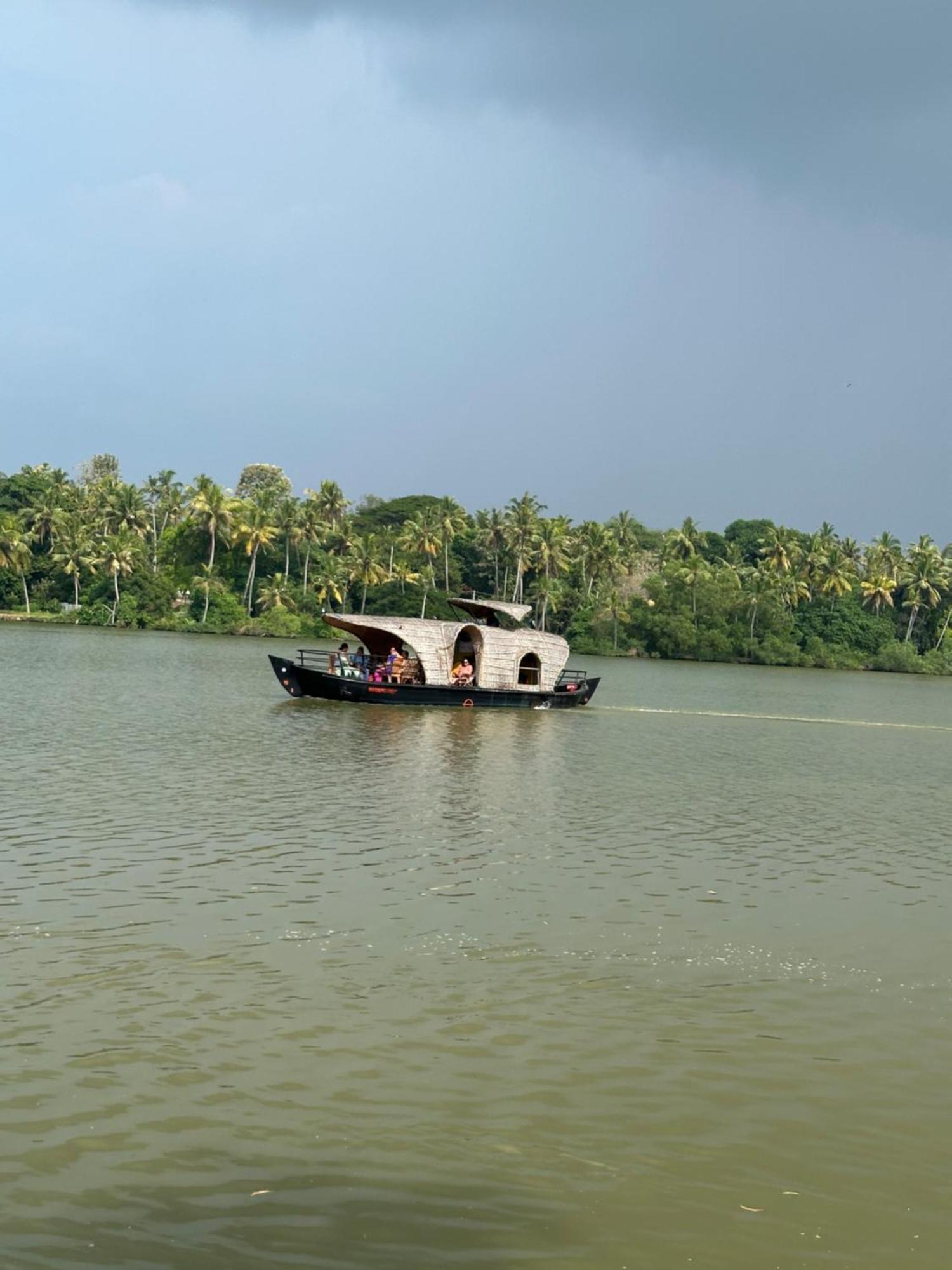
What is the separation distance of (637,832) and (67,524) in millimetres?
107724

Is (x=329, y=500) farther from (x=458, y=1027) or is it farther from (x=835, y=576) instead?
(x=458, y=1027)

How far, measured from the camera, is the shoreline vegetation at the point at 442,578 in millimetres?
118375

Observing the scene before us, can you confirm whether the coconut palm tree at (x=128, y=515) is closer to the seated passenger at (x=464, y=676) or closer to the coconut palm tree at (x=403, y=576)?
the coconut palm tree at (x=403, y=576)

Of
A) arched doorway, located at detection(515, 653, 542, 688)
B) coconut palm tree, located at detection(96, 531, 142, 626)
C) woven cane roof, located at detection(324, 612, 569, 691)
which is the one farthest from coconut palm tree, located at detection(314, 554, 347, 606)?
woven cane roof, located at detection(324, 612, 569, 691)

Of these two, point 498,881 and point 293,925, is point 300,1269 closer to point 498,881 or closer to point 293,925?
point 293,925

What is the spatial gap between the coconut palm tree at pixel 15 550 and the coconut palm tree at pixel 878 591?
8221cm

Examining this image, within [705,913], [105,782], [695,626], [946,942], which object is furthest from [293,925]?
[695,626]

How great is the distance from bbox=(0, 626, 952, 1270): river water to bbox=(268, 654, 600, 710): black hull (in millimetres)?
18921

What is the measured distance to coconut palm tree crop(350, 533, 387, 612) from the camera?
122 metres

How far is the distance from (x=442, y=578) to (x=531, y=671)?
81962mm

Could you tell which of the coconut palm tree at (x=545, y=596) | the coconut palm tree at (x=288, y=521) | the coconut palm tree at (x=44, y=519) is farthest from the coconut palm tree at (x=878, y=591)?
the coconut palm tree at (x=44, y=519)

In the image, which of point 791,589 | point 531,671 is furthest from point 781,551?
point 531,671

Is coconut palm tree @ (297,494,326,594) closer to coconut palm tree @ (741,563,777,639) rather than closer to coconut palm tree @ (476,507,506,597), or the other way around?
coconut palm tree @ (476,507,506,597)

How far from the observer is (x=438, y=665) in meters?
47.7
